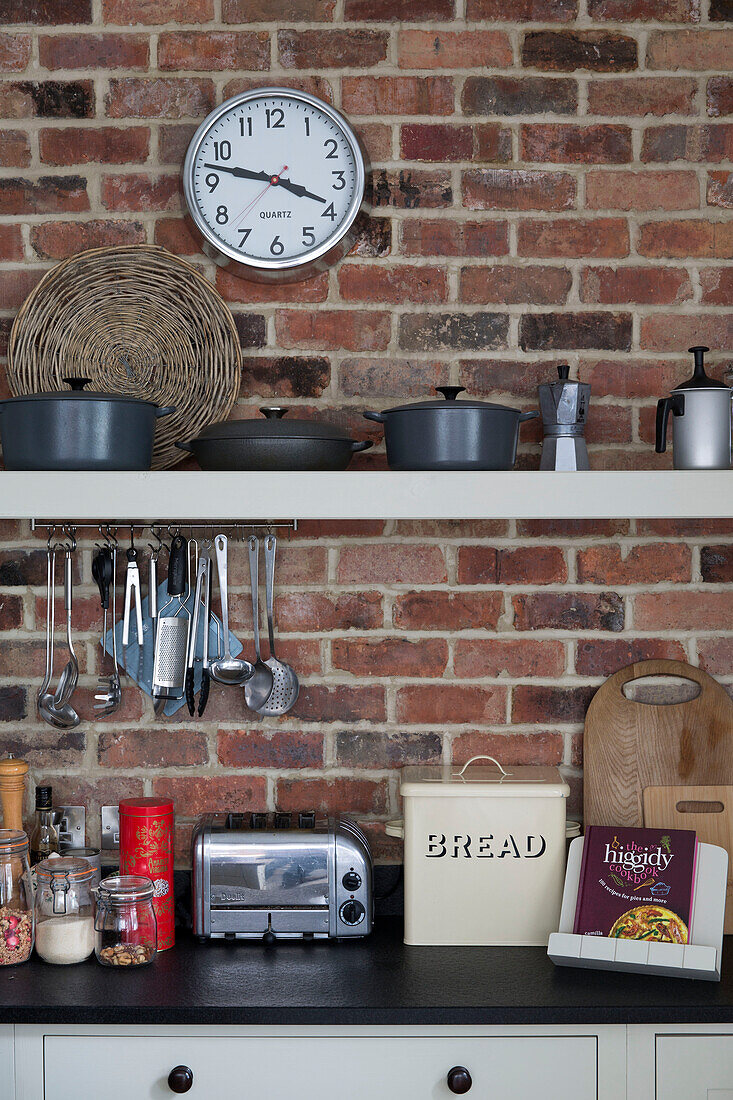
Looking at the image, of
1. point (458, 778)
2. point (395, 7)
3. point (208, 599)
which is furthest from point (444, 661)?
point (395, 7)

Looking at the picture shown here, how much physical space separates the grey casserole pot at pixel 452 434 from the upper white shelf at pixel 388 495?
33 mm

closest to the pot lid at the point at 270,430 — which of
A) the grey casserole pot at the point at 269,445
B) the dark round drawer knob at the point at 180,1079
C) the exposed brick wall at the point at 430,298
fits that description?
the grey casserole pot at the point at 269,445

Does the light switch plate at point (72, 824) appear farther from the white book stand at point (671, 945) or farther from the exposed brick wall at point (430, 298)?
the white book stand at point (671, 945)

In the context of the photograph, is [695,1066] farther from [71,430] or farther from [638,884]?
[71,430]

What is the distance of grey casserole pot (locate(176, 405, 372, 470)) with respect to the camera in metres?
1.56

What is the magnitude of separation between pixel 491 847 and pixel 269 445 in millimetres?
786

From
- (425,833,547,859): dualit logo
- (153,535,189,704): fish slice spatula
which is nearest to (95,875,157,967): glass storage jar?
(153,535,189,704): fish slice spatula

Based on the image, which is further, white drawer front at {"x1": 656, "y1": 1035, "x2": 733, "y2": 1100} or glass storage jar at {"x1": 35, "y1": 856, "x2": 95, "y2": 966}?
glass storage jar at {"x1": 35, "y1": 856, "x2": 95, "y2": 966}

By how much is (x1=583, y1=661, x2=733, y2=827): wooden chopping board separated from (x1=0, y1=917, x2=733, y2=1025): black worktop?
31cm

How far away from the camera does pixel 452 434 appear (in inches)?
60.7

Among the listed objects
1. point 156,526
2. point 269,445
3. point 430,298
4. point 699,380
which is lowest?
point 156,526

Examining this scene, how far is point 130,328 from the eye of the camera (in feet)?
5.90

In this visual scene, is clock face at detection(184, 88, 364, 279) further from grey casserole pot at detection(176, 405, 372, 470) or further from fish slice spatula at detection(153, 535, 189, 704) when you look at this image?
fish slice spatula at detection(153, 535, 189, 704)

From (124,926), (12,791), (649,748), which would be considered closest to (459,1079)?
(124,926)
